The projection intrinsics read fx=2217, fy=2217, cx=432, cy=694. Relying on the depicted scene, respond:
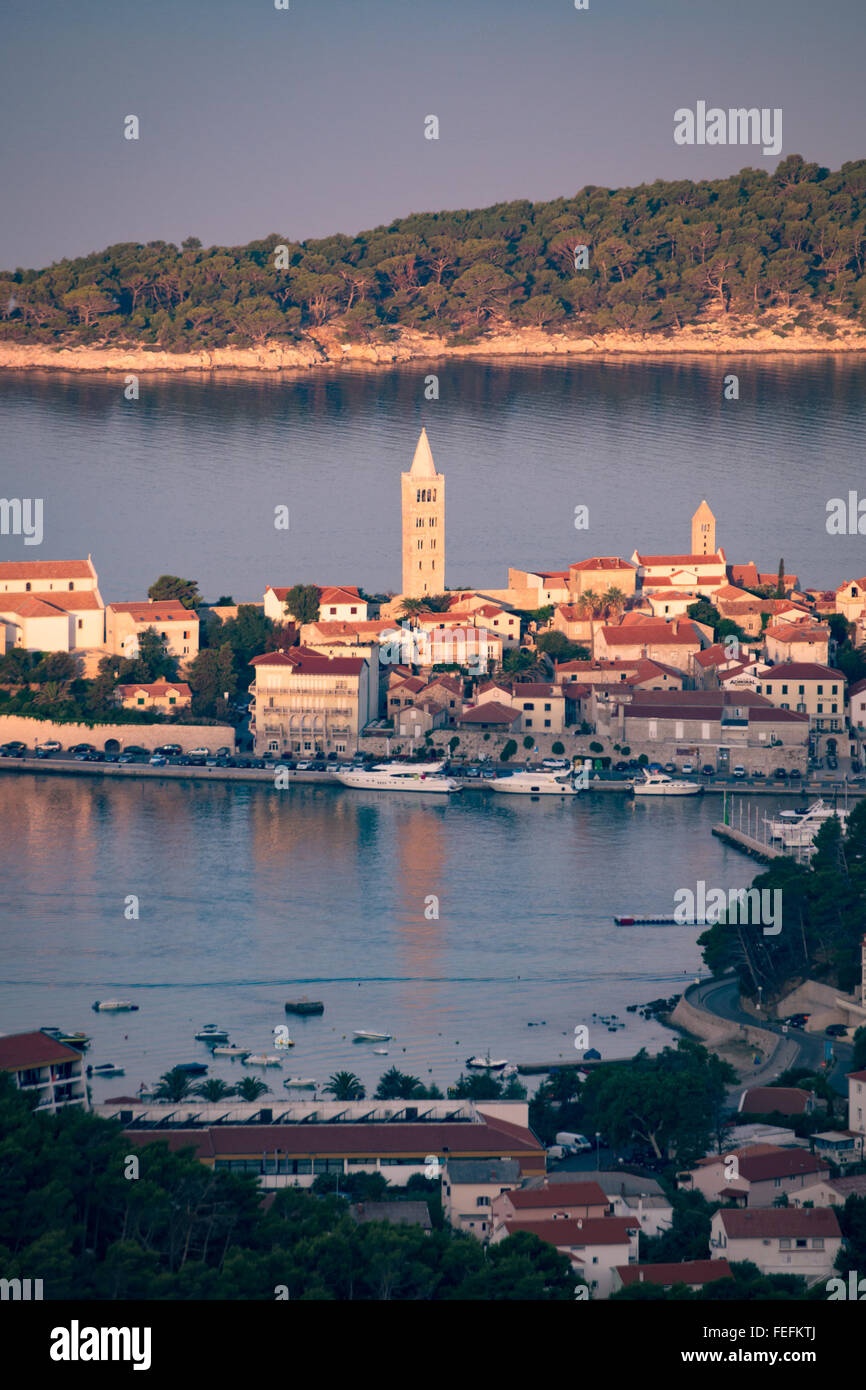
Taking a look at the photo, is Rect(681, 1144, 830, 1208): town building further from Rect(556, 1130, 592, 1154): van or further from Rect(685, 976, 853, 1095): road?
Rect(685, 976, 853, 1095): road

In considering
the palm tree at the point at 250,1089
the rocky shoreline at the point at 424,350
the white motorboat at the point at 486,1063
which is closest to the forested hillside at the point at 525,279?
the rocky shoreline at the point at 424,350

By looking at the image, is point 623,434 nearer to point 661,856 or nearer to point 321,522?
point 321,522

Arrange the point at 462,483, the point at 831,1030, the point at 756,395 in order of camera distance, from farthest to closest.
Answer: the point at 756,395, the point at 462,483, the point at 831,1030

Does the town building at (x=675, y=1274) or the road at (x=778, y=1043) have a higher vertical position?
the town building at (x=675, y=1274)

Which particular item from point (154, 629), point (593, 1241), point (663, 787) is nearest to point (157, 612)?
point (154, 629)

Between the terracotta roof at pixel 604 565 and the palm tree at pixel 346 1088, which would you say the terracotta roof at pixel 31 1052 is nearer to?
the palm tree at pixel 346 1088
